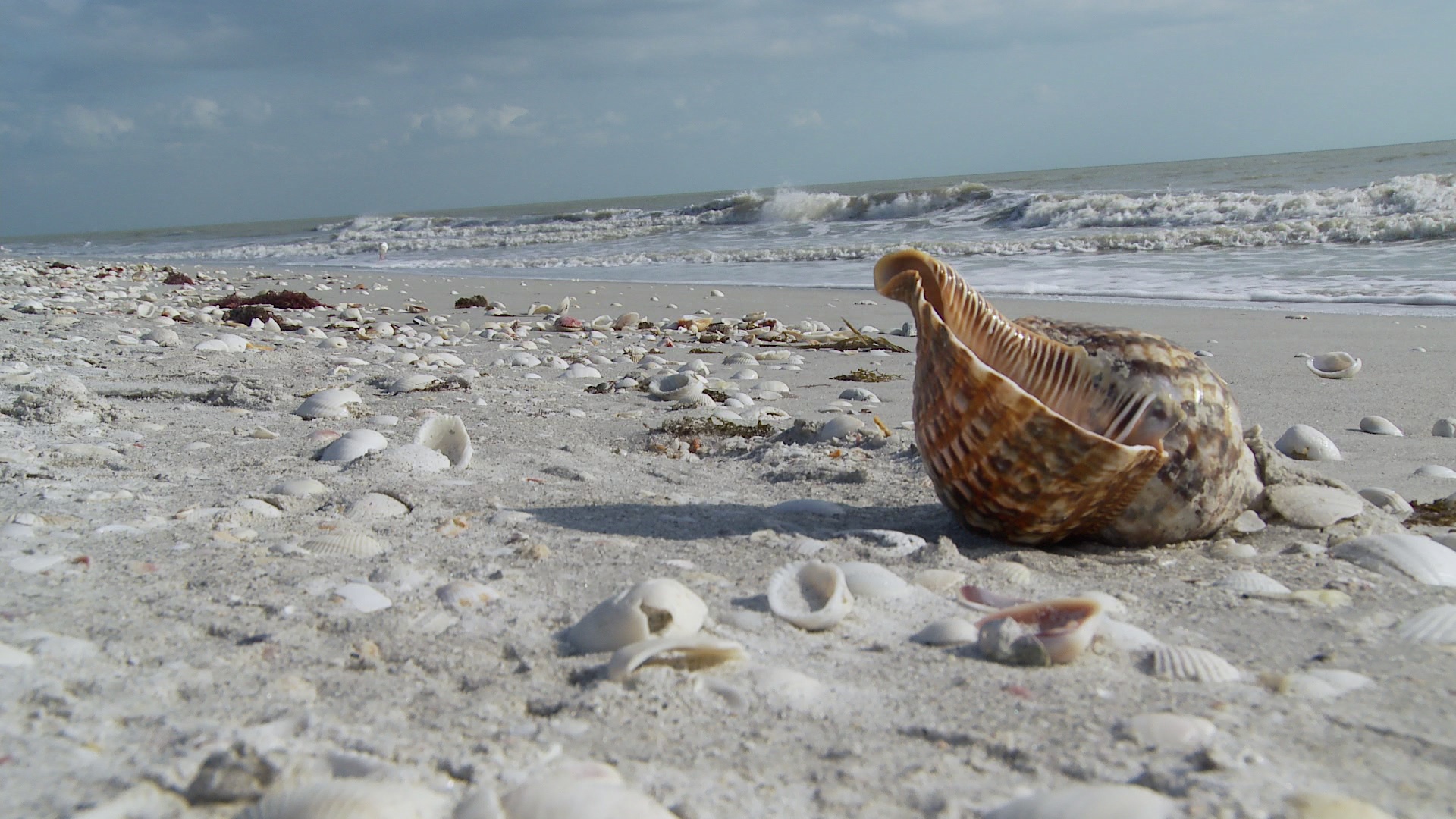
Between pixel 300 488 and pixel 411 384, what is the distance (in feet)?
6.83

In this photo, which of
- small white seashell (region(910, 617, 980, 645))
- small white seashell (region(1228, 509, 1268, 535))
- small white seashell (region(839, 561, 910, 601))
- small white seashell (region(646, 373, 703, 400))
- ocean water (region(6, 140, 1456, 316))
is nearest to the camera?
small white seashell (region(910, 617, 980, 645))

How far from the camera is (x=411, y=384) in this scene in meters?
4.76

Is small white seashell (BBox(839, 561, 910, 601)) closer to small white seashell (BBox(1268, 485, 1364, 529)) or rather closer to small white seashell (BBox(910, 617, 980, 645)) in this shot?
small white seashell (BBox(910, 617, 980, 645))

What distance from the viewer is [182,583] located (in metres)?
1.98

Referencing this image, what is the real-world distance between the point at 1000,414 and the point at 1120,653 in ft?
1.88

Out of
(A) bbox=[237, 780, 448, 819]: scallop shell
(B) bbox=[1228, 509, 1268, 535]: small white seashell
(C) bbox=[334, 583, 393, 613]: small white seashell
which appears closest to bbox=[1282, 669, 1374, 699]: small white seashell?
(B) bbox=[1228, 509, 1268, 535]: small white seashell

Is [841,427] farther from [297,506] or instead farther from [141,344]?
[141,344]

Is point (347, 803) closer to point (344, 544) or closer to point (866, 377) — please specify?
point (344, 544)

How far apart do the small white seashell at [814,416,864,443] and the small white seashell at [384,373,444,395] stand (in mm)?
2012

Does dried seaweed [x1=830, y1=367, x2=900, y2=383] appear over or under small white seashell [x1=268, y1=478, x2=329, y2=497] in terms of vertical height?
under

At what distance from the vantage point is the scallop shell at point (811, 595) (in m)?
1.88

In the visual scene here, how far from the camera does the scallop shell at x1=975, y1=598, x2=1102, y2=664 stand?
66.9 inches

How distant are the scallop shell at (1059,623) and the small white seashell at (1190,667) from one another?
11 centimetres

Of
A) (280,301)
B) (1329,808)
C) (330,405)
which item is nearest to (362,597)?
(1329,808)
